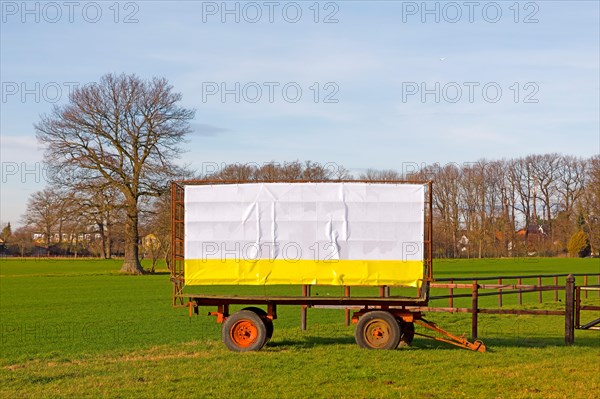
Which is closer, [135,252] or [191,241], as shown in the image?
[191,241]

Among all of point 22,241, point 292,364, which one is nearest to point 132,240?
point 292,364

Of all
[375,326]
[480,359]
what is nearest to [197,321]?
[375,326]

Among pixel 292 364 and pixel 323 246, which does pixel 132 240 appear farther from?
pixel 292 364

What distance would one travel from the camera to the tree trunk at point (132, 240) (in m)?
62.7

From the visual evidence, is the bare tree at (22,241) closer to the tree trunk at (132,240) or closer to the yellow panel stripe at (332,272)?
the tree trunk at (132,240)

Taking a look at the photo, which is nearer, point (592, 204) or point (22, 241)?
point (592, 204)

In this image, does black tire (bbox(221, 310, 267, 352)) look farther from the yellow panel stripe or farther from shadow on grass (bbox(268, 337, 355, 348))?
shadow on grass (bbox(268, 337, 355, 348))

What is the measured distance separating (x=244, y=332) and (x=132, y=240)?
51.3m

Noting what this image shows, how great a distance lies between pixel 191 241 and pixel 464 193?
87.4 m

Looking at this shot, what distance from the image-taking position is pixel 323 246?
14102mm

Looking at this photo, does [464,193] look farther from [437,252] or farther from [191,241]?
[191,241]

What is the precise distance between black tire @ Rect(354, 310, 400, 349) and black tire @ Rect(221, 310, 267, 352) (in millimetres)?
1838

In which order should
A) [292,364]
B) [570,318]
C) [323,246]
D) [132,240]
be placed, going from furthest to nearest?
1. [132,240]
2. [570,318]
3. [323,246]
4. [292,364]

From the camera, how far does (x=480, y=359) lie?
13.2 meters
